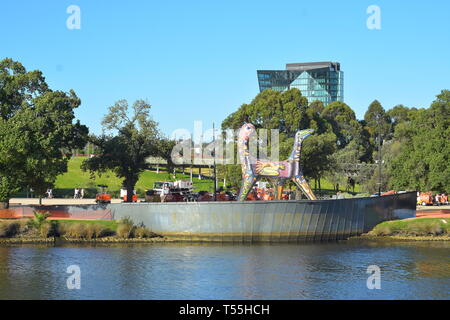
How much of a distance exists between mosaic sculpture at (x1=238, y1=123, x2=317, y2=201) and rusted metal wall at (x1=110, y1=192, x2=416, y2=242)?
215 centimetres

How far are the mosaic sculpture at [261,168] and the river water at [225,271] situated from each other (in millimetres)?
5643

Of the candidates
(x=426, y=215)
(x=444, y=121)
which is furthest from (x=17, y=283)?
(x=444, y=121)

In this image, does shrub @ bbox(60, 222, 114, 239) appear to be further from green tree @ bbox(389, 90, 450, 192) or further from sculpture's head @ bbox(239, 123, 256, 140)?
green tree @ bbox(389, 90, 450, 192)

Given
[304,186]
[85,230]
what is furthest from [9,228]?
[304,186]

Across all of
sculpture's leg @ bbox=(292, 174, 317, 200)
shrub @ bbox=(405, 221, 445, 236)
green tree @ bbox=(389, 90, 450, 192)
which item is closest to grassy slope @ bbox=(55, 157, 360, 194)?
green tree @ bbox=(389, 90, 450, 192)

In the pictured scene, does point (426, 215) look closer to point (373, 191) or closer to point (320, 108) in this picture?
point (373, 191)

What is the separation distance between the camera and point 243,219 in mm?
47625

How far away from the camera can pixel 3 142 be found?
48812 millimetres

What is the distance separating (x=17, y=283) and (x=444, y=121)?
53.9 meters

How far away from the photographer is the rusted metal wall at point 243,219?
47.6 meters

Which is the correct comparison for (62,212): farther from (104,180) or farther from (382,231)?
(104,180)

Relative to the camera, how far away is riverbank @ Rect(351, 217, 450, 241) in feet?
167

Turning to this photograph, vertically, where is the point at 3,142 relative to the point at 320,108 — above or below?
below
